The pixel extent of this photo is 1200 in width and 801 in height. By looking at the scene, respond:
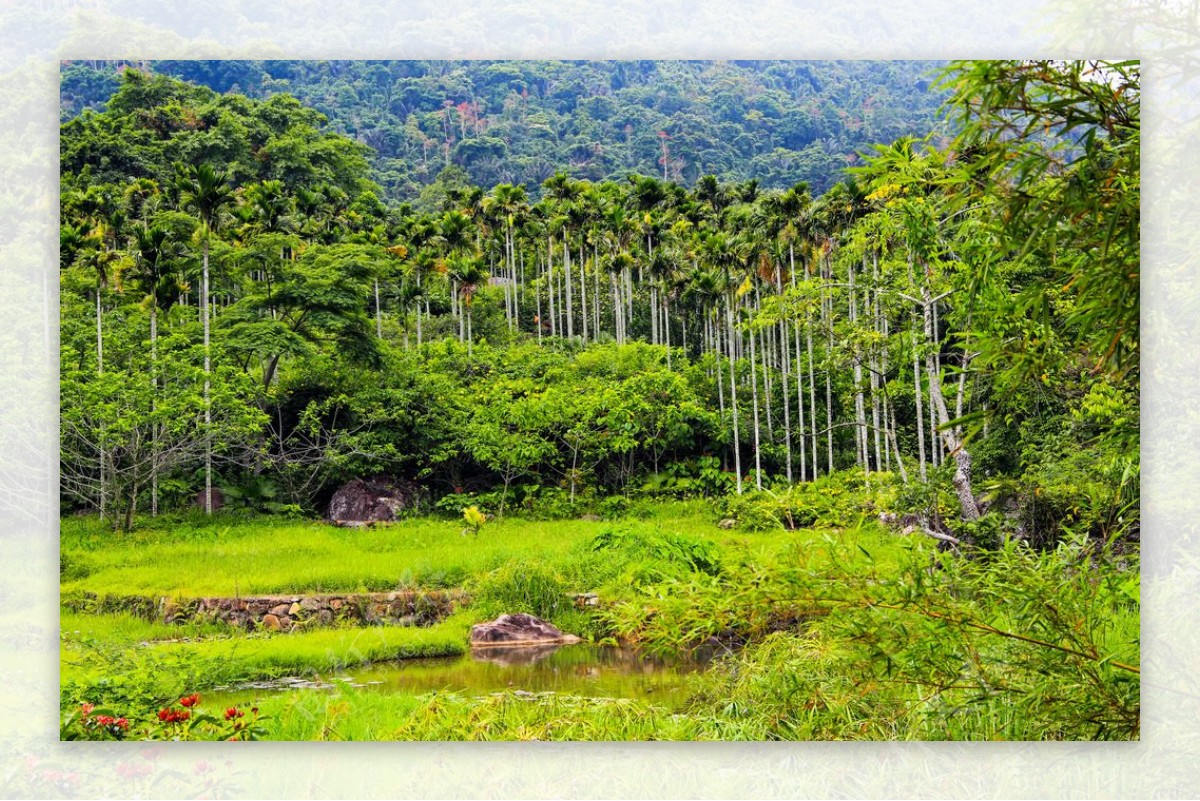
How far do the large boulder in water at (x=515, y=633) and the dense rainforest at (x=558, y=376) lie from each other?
0.22 ft

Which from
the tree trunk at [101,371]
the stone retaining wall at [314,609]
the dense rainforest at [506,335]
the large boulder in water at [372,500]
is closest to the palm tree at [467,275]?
the dense rainforest at [506,335]

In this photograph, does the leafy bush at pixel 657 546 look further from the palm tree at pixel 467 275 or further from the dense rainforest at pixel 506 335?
the palm tree at pixel 467 275

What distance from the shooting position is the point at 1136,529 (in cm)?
454

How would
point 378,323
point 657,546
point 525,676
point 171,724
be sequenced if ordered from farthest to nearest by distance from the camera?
1. point 378,323
2. point 657,546
3. point 525,676
4. point 171,724

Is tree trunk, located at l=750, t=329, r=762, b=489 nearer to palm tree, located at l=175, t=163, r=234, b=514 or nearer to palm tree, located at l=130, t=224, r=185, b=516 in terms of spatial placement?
palm tree, located at l=175, t=163, r=234, b=514

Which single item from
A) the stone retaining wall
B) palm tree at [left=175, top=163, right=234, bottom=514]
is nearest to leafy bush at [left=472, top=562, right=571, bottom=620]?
the stone retaining wall

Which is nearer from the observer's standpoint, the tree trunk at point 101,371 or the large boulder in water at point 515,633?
the tree trunk at point 101,371

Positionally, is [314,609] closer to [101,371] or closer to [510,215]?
[101,371]

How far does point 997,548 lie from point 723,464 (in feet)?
3.85

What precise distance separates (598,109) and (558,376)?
1.19m

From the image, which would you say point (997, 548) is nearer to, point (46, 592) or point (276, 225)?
point (276, 225)

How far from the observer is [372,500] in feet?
16.0

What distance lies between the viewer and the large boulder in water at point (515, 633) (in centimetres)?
472

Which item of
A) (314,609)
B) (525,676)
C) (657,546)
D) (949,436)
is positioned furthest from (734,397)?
(314,609)
